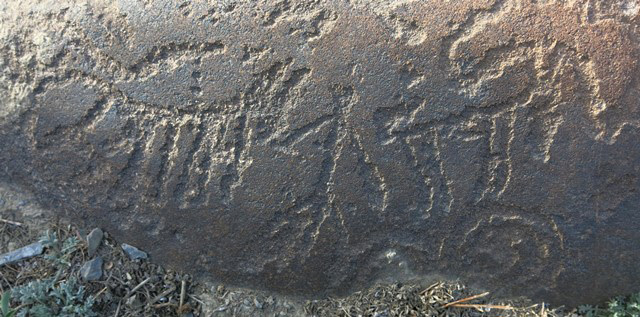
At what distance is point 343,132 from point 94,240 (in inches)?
37.4

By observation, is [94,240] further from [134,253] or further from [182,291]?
[182,291]

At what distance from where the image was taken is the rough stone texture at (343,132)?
208 cm

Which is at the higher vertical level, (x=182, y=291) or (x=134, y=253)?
(x=134, y=253)

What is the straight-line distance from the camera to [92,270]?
225cm

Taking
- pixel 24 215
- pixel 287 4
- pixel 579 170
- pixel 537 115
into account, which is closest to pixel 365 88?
pixel 287 4

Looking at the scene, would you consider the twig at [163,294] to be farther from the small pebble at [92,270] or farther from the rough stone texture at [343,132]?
the small pebble at [92,270]

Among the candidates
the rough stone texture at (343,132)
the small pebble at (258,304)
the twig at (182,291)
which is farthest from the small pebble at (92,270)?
the small pebble at (258,304)

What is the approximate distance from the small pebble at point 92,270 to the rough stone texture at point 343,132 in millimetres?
136

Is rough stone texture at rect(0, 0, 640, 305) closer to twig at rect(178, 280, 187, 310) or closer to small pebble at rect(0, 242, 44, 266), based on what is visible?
twig at rect(178, 280, 187, 310)

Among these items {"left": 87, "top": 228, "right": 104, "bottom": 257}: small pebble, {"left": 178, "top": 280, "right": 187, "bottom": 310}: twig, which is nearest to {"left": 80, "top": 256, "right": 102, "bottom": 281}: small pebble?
{"left": 87, "top": 228, "right": 104, "bottom": 257}: small pebble

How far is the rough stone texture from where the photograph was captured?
2.08m

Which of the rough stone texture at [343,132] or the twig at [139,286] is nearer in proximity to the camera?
the rough stone texture at [343,132]

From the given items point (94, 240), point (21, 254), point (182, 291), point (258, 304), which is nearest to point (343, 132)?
point (258, 304)

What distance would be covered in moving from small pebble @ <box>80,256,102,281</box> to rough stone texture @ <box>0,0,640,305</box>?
136 mm
